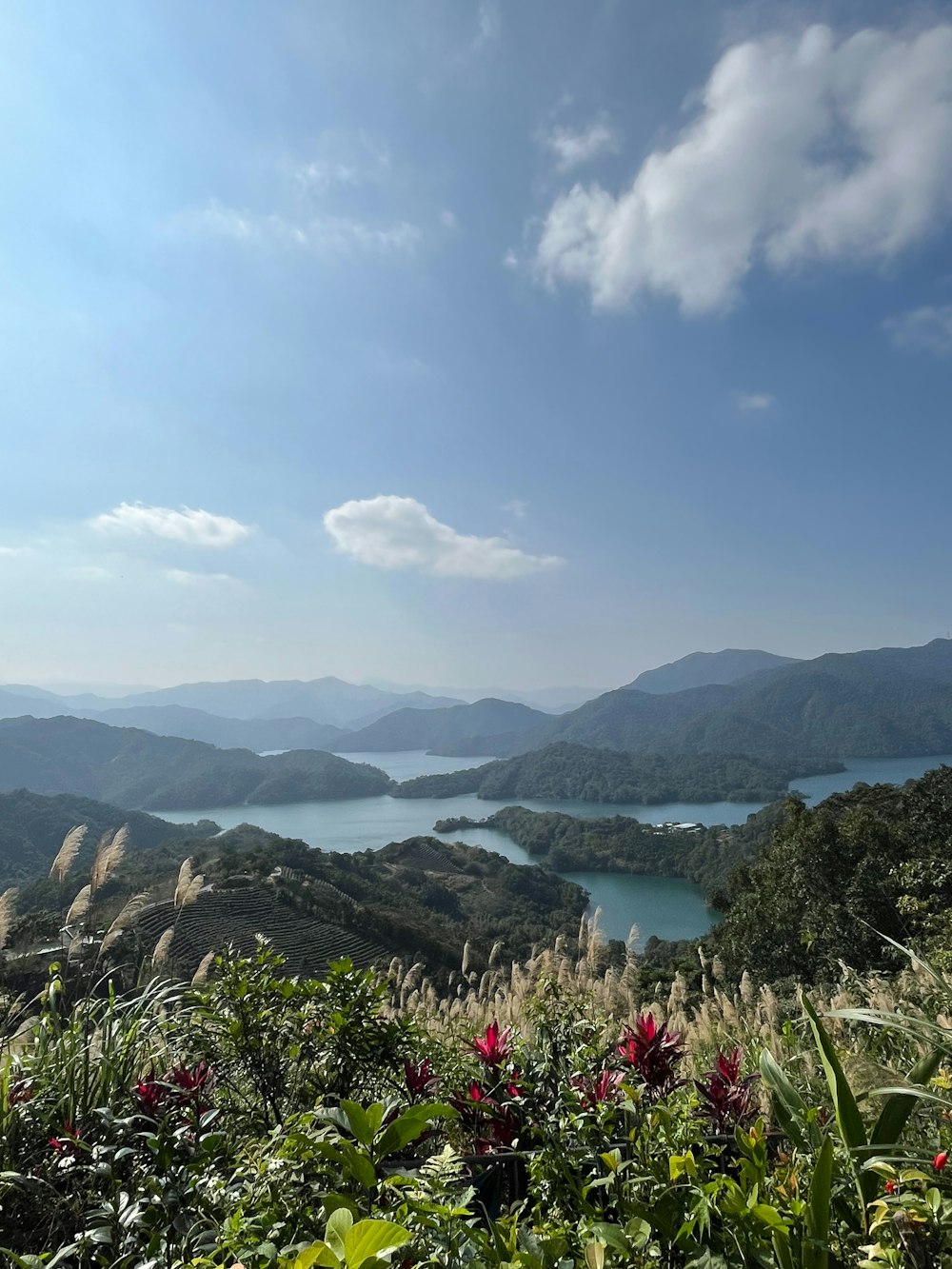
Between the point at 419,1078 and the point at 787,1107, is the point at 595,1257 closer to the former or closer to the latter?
the point at 787,1107

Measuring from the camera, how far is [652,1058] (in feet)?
4.61

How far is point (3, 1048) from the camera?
6.06 ft

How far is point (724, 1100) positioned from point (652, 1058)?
0.53 feet

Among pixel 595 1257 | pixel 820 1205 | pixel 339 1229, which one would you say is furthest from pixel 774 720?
pixel 339 1229

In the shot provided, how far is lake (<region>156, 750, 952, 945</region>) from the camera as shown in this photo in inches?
1406

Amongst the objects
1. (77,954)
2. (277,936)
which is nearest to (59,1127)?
(77,954)

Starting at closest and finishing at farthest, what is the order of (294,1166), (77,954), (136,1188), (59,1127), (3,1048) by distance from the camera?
(294,1166) < (136,1188) < (59,1127) < (3,1048) < (77,954)

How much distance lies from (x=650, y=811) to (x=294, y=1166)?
242 ft

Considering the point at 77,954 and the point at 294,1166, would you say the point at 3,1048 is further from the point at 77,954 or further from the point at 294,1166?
the point at 294,1166

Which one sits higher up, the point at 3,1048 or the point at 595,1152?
the point at 595,1152

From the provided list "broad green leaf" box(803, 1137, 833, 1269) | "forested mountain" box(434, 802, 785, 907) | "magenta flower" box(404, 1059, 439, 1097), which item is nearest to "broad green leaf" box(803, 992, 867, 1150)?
"broad green leaf" box(803, 1137, 833, 1269)

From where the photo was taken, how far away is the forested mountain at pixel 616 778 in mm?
75250

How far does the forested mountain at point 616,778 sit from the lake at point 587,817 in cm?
187

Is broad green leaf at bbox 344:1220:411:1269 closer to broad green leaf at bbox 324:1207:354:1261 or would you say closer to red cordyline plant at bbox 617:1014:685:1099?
broad green leaf at bbox 324:1207:354:1261
